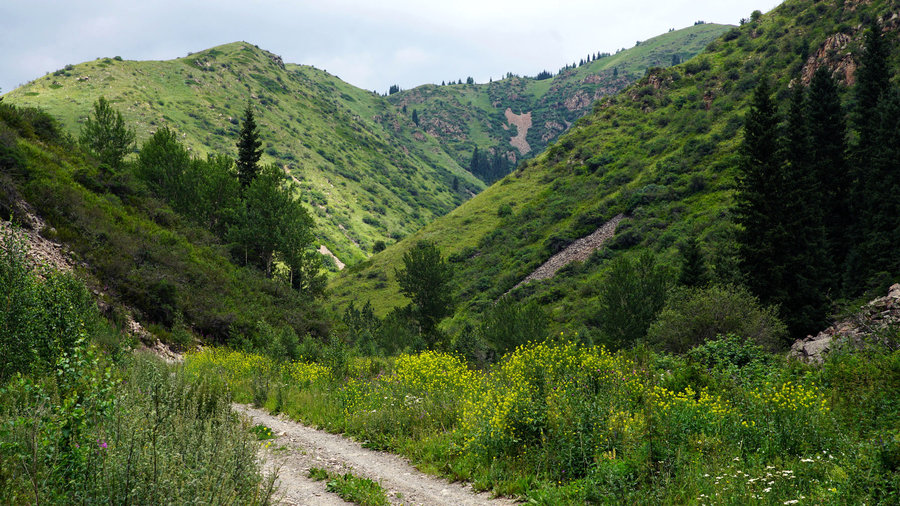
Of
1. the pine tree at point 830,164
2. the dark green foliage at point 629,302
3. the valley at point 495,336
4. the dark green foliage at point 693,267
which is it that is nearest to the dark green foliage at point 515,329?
the valley at point 495,336

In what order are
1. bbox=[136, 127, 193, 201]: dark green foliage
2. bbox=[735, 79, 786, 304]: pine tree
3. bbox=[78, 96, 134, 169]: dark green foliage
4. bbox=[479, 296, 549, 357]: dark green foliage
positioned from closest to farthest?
bbox=[735, 79, 786, 304]: pine tree, bbox=[479, 296, 549, 357]: dark green foliage, bbox=[136, 127, 193, 201]: dark green foliage, bbox=[78, 96, 134, 169]: dark green foliage

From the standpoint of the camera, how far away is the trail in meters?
6.92

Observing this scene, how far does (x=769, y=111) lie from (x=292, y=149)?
487 feet

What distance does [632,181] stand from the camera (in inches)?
3231

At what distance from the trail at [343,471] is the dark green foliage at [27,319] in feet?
13.7

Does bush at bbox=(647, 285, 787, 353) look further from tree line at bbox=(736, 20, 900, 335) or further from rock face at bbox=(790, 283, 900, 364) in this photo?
tree line at bbox=(736, 20, 900, 335)

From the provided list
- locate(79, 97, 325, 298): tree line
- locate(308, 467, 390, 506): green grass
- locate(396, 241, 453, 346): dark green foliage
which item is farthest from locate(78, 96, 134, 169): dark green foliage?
locate(308, 467, 390, 506): green grass

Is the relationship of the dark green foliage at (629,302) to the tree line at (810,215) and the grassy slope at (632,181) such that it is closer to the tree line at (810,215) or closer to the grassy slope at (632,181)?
the tree line at (810,215)

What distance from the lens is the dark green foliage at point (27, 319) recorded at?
293 inches

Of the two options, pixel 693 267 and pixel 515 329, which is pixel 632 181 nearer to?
pixel 693 267

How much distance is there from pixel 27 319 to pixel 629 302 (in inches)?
1508

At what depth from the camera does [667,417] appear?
24.4 feet

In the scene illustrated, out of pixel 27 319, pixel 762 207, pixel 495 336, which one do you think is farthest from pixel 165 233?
pixel 762 207

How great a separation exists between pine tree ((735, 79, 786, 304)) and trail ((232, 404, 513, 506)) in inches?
1069
